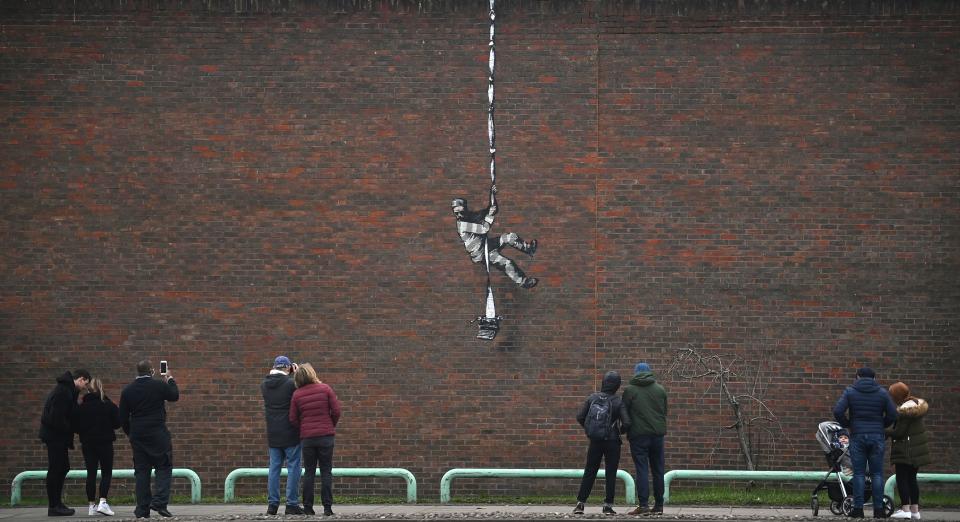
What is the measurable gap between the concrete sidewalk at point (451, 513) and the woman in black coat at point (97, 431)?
38 cm

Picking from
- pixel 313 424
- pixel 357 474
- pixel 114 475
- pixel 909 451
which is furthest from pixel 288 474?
pixel 909 451

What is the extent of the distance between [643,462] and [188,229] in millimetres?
6871

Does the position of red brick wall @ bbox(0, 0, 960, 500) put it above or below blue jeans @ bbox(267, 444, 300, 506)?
above

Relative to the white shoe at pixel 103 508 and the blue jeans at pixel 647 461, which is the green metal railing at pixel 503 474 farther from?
the white shoe at pixel 103 508

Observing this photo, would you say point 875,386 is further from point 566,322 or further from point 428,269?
point 428,269

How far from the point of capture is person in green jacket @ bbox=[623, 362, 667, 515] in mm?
12320

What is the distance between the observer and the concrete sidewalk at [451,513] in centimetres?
1187

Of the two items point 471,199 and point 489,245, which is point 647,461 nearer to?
point 489,245

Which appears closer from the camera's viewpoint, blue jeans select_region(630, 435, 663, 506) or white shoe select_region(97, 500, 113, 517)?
blue jeans select_region(630, 435, 663, 506)

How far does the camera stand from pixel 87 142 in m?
15.8

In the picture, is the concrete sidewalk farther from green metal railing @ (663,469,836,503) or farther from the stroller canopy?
the stroller canopy

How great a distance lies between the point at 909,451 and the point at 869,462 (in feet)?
1.99

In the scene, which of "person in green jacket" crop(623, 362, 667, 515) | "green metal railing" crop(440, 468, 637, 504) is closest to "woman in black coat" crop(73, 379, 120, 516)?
"green metal railing" crop(440, 468, 637, 504)

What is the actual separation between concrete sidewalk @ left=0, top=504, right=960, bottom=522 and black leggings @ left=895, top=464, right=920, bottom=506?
36cm
